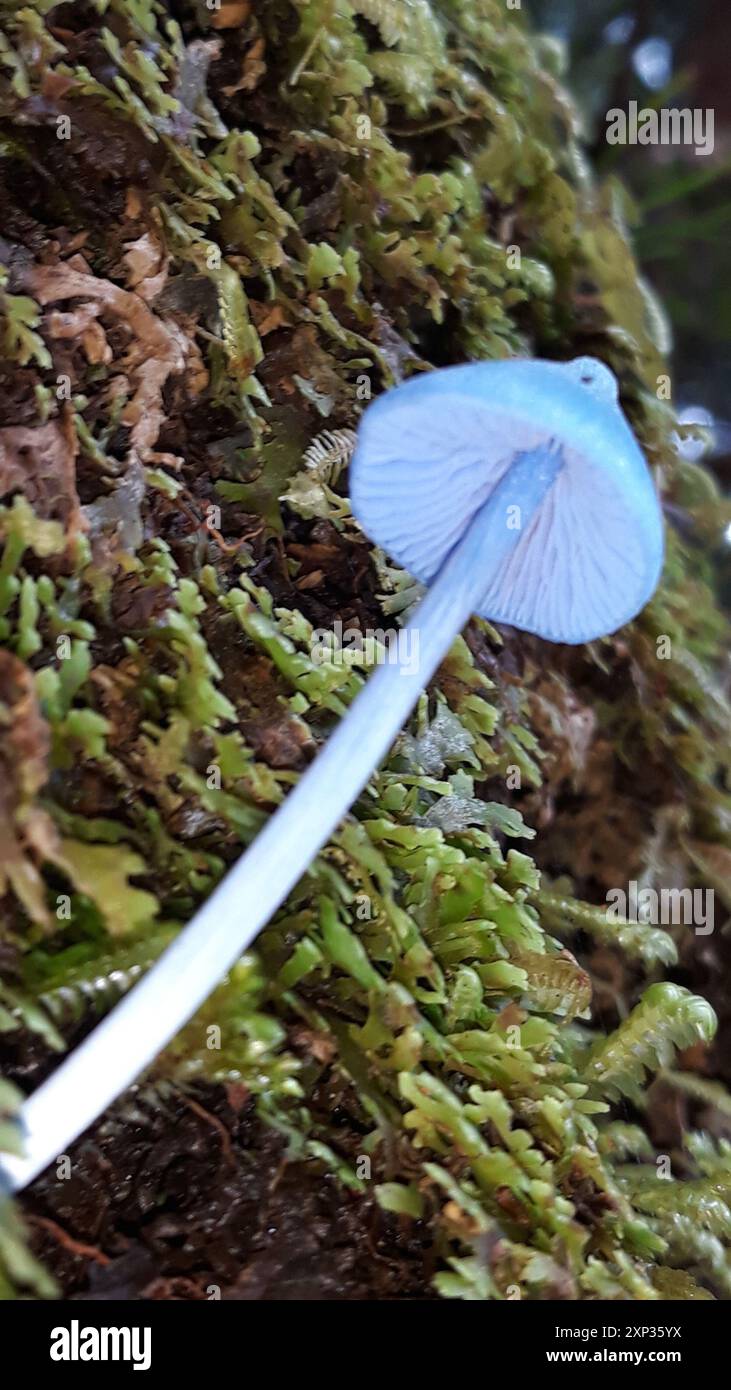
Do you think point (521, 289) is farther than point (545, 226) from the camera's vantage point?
No

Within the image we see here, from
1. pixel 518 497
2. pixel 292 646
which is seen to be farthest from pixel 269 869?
pixel 518 497

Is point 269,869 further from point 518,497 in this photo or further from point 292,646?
point 518,497

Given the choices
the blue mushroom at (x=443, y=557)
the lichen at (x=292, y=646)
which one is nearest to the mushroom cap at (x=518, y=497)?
the blue mushroom at (x=443, y=557)

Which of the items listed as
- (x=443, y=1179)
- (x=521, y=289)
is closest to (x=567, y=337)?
(x=521, y=289)

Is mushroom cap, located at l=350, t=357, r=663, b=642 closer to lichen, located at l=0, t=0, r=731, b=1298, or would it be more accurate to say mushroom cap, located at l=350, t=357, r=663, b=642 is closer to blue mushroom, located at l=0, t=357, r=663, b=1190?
blue mushroom, located at l=0, t=357, r=663, b=1190

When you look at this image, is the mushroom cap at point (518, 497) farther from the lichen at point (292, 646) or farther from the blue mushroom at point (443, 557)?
the lichen at point (292, 646)
